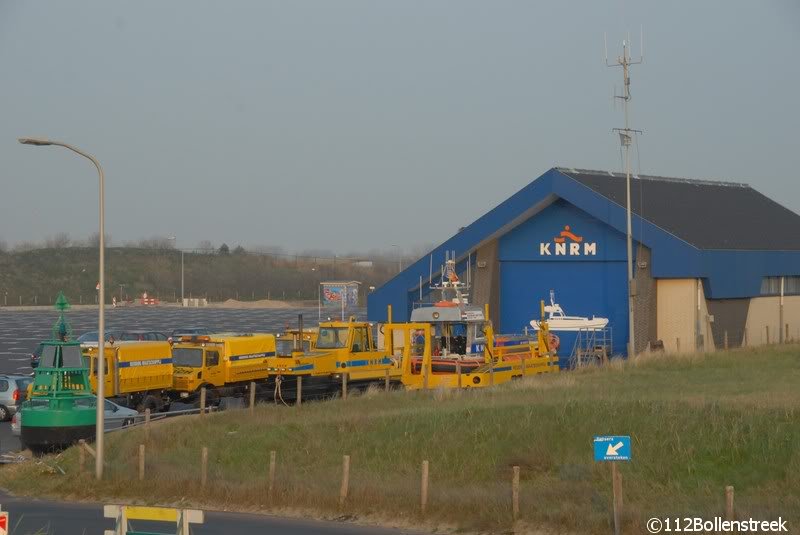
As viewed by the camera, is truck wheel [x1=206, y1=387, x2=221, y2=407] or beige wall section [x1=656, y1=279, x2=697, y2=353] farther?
beige wall section [x1=656, y1=279, x2=697, y2=353]

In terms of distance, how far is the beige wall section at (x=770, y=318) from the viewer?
47.8 metres

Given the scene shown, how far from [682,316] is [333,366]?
15743mm

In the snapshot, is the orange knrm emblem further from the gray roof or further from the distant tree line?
the distant tree line

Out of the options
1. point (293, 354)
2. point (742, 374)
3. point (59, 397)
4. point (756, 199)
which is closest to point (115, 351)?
point (59, 397)

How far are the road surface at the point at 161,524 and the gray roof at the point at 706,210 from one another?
2722 centimetres

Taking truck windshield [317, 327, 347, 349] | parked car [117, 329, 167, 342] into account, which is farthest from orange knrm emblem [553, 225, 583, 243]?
parked car [117, 329, 167, 342]

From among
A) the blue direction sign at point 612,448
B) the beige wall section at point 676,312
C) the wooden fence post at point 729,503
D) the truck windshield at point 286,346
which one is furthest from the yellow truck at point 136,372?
the beige wall section at point 676,312

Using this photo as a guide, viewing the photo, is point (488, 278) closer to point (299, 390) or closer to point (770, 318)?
point (770, 318)

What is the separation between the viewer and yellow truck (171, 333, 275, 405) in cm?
3403

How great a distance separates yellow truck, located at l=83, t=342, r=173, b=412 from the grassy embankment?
407 cm

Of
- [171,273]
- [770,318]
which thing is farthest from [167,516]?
[171,273]

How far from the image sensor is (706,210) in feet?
170

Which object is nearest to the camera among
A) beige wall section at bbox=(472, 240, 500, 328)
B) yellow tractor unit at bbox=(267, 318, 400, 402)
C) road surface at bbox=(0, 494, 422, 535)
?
road surface at bbox=(0, 494, 422, 535)

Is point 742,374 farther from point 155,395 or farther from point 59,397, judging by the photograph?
point 59,397
